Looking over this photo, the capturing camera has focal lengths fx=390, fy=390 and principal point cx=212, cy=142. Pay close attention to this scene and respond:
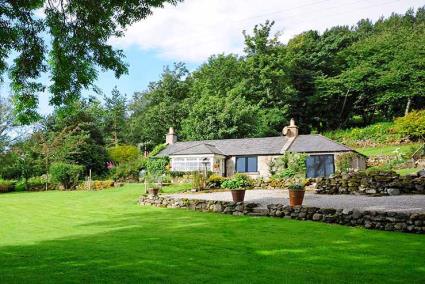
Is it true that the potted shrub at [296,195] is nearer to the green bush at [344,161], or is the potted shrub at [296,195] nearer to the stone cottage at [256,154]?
the green bush at [344,161]

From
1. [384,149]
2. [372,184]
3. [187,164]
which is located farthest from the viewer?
[384,149]

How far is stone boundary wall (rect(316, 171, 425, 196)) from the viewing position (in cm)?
1948

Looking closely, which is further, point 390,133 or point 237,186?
point 390,133

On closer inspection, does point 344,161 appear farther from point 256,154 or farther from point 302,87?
point 302,87

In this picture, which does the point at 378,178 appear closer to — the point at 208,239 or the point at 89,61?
the point at 208,239

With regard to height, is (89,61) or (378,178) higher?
(89,61)

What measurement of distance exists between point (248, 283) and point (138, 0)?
5.37 m

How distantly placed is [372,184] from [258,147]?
1759 centimetres

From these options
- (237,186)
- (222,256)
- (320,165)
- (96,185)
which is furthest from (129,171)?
(222,256)

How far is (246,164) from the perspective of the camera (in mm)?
37656

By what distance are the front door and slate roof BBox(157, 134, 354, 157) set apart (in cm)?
70

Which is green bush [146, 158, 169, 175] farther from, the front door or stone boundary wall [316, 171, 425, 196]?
stone boundary wall [316, 171, 425, 196]

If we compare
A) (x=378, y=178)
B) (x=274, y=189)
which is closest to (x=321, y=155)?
(x=274, y=189)

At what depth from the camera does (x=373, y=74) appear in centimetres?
5009
